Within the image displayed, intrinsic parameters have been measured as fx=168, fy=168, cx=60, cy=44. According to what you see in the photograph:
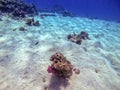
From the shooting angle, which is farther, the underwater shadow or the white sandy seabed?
the white sandy seabed

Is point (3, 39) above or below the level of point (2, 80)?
above

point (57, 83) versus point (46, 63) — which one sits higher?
point (46, 63)

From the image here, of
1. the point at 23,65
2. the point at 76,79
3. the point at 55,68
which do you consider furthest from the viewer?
the point at 23,65

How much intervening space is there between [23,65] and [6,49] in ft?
6.30

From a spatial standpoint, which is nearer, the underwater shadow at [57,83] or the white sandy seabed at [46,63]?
the underwater shadow at [57,83]

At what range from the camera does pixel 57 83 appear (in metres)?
5.57

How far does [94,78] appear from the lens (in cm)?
633

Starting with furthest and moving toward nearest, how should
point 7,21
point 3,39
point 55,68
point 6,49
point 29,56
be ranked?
point 7,21 → point 3,39 → point 6,49 → point 29,56 → point 55,68

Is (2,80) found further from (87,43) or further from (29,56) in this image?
(87,43)

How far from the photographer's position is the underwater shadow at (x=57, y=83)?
5.42 m

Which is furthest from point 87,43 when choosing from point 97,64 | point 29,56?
point 29,56

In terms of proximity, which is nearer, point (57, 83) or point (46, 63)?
point (57, 83)

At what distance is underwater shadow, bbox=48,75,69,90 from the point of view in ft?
17.8

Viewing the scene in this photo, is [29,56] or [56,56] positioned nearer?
[56,56]
